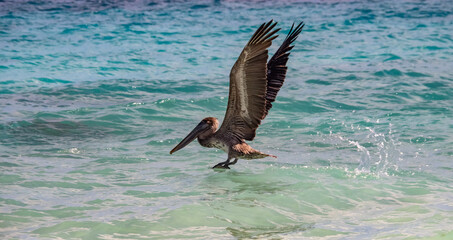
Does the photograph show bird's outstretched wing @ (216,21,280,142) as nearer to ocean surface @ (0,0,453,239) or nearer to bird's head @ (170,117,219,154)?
bird's head @ (170,117,219,154)

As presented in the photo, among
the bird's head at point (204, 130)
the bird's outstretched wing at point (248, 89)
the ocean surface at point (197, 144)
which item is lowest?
the ocean surface at point (197, 144)

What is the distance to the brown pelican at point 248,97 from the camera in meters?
6.09

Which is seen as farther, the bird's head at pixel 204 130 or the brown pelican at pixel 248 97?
the bird's head at pixel 204 130

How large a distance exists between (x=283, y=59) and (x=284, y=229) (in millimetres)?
2299

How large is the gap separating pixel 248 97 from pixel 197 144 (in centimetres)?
285

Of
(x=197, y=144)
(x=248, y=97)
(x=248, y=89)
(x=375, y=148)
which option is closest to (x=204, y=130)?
(x=248, y=97)

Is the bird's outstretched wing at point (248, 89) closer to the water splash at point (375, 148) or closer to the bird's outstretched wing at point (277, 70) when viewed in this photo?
the bird's outstretched wing at point (277, 70)

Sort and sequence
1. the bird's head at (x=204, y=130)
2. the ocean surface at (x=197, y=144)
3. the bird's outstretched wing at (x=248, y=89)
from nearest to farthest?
the ocean surface at (x=197, y=144)
the bird's outstretched wing at (x=248, y=89)
the bird's head at (x=204, y=130)

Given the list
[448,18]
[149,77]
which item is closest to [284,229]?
[149,77]

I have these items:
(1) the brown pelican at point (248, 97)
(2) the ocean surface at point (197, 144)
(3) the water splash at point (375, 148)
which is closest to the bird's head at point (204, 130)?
(1) the brown pelican at point (248, 97)

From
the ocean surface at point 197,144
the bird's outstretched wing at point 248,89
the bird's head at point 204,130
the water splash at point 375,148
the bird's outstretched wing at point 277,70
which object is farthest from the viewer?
the water splash at point 375,148

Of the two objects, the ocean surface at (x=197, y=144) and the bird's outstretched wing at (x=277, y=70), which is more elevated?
the bird's outstretched wing at (x=277, y=70)

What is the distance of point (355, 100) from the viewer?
12.0 metres

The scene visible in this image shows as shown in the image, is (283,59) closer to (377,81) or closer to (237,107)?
(237,107)
